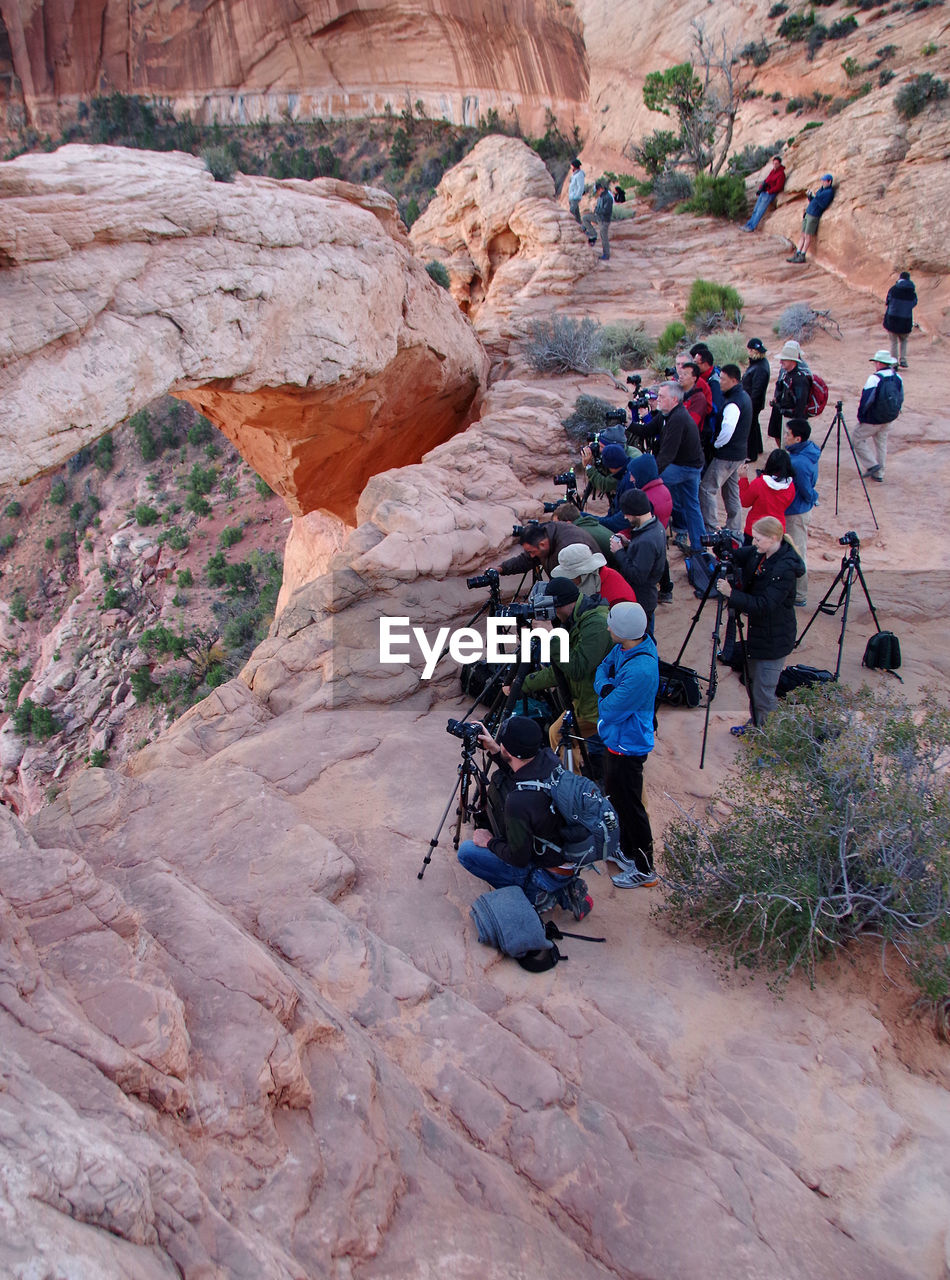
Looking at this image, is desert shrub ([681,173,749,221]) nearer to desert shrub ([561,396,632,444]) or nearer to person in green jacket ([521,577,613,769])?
desert shrub ([561,396,632,444])

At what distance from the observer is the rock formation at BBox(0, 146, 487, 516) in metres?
5.97

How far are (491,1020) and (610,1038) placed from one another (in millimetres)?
528

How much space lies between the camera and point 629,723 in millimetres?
4484

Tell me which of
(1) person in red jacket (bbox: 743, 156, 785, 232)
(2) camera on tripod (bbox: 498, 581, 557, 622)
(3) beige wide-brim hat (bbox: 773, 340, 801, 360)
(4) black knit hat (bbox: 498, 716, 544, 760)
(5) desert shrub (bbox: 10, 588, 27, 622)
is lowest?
(5) desert shrub (bbox: 10, 588, 27, 622)

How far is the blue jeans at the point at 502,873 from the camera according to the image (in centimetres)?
409

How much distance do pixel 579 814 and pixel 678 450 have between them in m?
4.54

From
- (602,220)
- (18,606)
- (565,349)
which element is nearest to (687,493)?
(565,349)

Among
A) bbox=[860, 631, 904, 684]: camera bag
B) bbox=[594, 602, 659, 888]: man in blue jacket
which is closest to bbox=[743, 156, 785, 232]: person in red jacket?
bbox=[860, 631, 904, 684]: camera bag

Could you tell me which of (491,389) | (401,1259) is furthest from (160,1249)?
(491,389)

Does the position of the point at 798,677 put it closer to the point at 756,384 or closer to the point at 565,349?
the point at 756,384

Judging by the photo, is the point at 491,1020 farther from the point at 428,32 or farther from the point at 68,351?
the point at 428,32

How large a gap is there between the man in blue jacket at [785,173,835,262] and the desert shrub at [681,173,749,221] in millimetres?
2087

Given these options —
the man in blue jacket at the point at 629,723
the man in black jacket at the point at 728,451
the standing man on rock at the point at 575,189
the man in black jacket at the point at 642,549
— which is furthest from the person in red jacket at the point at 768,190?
the man in blue jacket at the point at 629,723

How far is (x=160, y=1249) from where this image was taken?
1857mm
